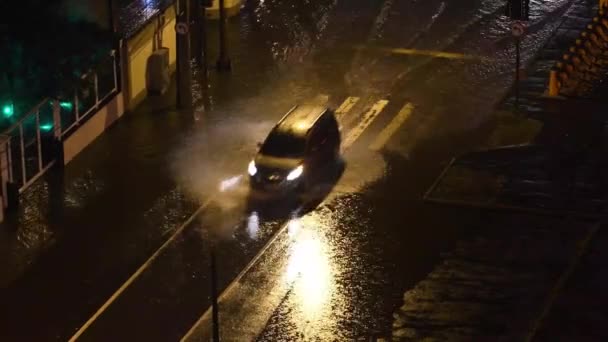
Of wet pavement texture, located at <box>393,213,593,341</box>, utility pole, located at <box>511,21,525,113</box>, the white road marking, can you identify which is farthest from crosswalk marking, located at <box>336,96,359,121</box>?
wet pavement texture, located at <box>393,213,593,341</box>

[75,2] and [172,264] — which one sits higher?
[75,2]

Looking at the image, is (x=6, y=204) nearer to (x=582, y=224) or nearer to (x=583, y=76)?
(x=582, y=224)

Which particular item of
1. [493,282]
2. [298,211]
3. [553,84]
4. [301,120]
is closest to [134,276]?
[298,211]

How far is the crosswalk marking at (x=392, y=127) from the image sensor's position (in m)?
31.4

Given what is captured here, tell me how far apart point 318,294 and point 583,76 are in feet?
46.0

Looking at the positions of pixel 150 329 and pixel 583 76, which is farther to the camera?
pixel 583 76

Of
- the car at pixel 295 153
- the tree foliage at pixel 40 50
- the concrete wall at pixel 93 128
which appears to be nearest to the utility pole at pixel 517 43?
the car at pixel 295 153

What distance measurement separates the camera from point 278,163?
28.1m

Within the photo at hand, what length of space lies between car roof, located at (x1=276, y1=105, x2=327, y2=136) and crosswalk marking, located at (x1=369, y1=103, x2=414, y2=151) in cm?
207

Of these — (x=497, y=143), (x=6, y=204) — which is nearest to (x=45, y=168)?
(x=6, y=204)

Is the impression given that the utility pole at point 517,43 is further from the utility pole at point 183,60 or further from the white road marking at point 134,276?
the white road marking at point 134,276

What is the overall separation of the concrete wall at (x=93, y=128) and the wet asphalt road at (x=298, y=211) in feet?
1.60

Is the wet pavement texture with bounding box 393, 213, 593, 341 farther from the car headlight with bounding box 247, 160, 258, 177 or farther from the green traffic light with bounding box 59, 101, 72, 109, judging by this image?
the green traffic light with bounding box 59, 101, 72, 109

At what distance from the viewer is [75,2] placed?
3067cm
